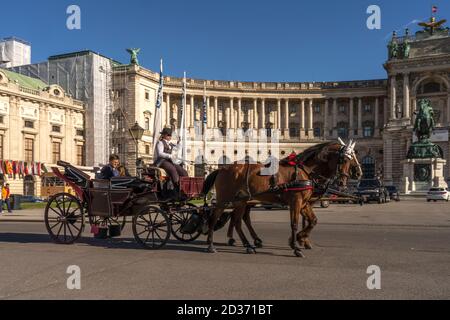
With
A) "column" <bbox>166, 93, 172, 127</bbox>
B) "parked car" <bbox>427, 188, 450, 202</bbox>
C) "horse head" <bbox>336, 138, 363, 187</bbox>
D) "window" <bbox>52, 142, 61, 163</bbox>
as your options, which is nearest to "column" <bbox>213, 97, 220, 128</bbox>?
"column" <bbox>166, 93, 172, 127</bbox>

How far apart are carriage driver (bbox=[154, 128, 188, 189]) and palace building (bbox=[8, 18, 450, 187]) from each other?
59226 millimetres

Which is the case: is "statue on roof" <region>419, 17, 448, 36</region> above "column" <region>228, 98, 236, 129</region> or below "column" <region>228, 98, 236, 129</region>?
above

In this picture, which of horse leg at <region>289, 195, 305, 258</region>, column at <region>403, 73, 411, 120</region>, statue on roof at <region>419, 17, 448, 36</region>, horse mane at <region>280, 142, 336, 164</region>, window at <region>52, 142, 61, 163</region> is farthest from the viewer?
statue on roof at <region>419, 17, 448, 36</region>

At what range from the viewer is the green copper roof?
206 ft

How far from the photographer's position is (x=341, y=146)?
409 inches

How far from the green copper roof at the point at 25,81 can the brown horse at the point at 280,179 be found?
2253 inches

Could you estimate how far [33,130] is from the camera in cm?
6012

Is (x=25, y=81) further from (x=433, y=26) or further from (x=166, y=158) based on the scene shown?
(x=433, y=26)

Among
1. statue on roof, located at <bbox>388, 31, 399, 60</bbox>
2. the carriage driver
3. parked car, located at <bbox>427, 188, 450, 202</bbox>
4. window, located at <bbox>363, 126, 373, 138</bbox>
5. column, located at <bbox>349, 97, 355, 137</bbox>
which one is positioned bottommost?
parked car, located at <bbox>427, 188, 450, 202</bbox>

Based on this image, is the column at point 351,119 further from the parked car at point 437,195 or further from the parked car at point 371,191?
the parked car at point 371,191

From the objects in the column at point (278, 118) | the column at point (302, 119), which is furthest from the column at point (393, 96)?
the column at point (278, 118)

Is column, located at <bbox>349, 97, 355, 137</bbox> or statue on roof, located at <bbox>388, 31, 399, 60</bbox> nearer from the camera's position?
statue on roof, located at <bbox>388, 31, 399, 60</bbox>

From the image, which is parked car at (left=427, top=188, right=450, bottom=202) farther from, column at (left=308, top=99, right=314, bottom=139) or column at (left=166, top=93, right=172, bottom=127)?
column at (left=166, top=93, right=172, bottom=127)
